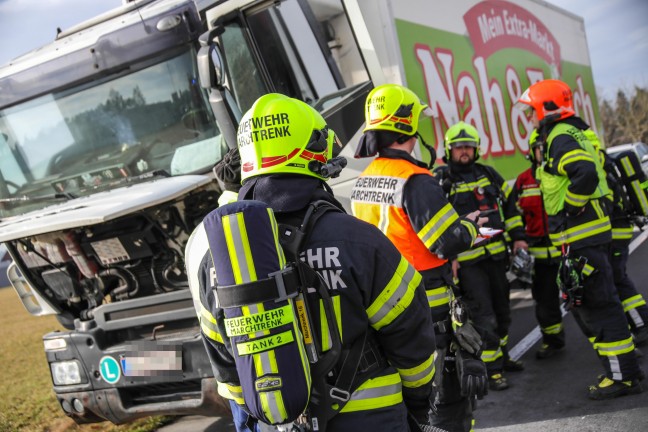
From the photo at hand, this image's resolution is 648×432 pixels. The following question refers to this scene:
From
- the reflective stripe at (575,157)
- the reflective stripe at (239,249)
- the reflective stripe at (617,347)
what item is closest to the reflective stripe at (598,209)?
the reflective stripe at (575,157)

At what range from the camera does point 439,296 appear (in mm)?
3320

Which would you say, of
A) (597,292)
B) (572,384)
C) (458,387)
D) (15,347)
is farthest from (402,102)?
(15,347)

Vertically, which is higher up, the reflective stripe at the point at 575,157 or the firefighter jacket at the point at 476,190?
the reflective stripe at the point at 575,157

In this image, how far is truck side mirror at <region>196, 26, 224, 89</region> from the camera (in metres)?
3.90

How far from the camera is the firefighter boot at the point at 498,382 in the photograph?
4719 millimetres

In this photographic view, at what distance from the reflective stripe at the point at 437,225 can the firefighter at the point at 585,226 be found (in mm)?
1417

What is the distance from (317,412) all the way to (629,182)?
13.4ft

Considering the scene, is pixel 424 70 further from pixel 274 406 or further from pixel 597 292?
pixel 274 406

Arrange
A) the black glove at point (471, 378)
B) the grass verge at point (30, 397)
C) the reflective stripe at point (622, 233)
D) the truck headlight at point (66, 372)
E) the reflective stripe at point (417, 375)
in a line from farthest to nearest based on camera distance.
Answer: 1. the grass verge at point (30, 397)
2. the reflective stripe at point (622, 233)
3. the truck headlight at point (66, 372)
4. the black glove at point (471, 378)
5. the reflective stripe at point (417, 375)

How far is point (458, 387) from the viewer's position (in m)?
3.24

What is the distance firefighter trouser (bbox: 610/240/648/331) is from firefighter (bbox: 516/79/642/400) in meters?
0.67

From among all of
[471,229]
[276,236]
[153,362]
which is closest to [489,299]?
[471,229]

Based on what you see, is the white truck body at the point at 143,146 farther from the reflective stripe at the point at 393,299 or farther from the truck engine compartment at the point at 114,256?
the reflective stripe at the point at 393,299

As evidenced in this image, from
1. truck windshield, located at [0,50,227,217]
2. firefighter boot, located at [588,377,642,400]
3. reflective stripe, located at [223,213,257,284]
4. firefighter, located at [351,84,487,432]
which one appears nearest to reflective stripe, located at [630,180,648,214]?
firefighter boot, located at [588,377,642,400]
